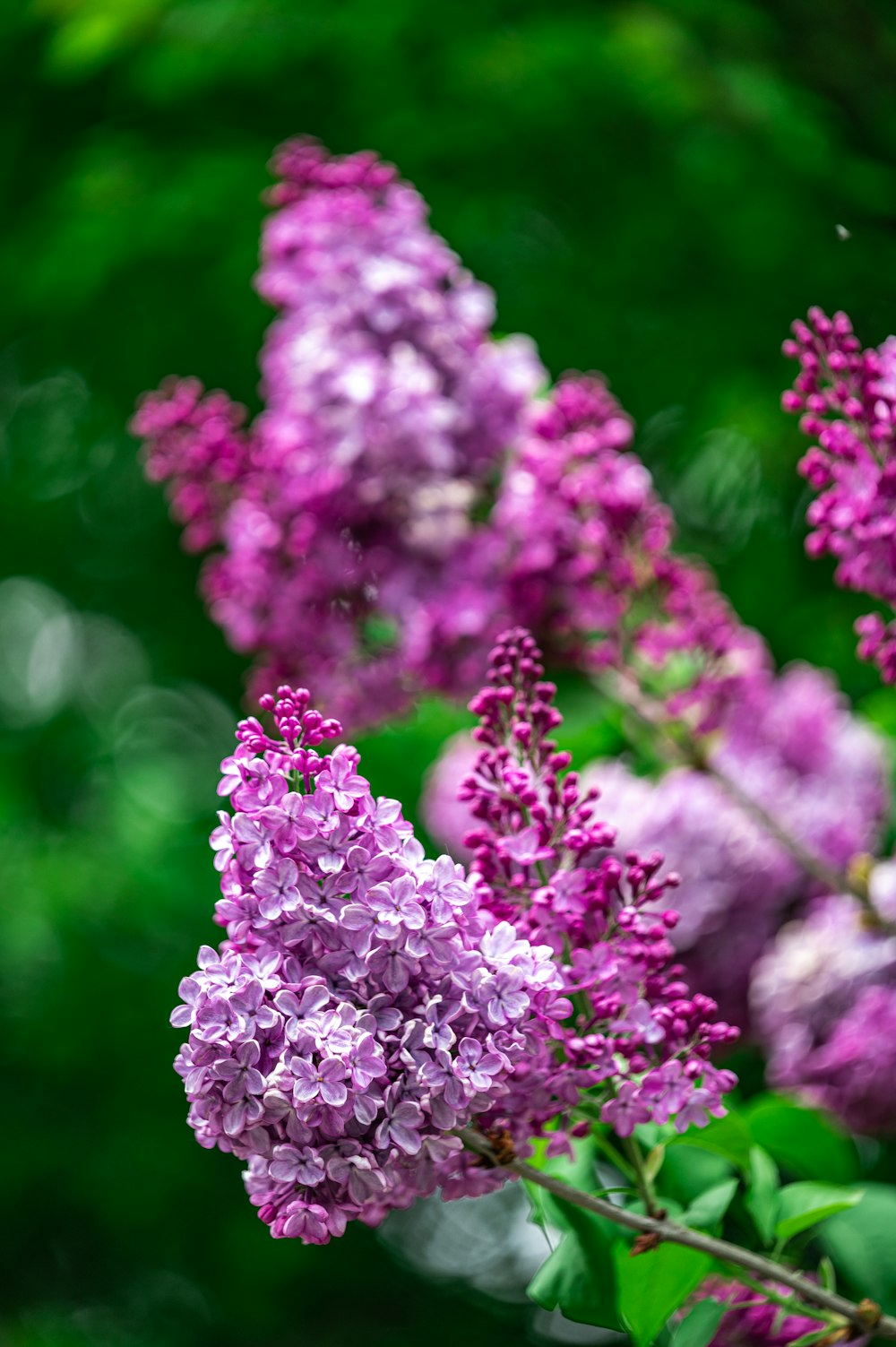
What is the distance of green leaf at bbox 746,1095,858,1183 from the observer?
2.79 ft

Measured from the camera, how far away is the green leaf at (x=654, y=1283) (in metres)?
0.64

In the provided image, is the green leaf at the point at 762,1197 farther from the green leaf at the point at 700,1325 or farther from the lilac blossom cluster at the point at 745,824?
the lilac blossom cluster at the point at 745,824

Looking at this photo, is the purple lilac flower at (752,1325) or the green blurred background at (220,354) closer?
the purple lilac flower at (752,1325)

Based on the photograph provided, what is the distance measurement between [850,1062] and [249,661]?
77.6 inches

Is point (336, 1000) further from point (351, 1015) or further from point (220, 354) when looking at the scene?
point (220, 354)

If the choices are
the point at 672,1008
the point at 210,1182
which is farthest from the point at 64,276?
the point at 672,1008

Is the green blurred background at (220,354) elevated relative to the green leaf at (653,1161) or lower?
lower

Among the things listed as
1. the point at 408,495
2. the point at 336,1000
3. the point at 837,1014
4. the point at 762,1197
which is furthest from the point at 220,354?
the point at 336,1000

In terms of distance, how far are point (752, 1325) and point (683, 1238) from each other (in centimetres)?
20

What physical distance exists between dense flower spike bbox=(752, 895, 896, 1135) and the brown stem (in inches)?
17.0

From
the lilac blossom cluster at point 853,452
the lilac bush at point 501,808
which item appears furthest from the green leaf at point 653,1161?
the lilac blossom cluster at point 853,452

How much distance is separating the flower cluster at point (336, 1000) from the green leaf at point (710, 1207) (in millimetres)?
170

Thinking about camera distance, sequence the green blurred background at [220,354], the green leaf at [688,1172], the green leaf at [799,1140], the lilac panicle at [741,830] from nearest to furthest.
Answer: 1. the green leaf at [688,1172]
2. the green leaf at [799,1140]
3. the lilac panicle at [741,830]
4. the green blurred background at [220,354]

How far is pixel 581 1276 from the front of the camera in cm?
68
